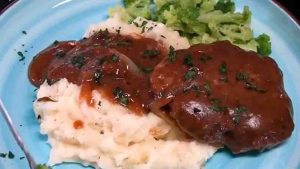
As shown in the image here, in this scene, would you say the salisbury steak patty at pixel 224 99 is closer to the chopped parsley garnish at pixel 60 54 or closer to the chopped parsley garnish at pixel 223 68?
the chopped parsley garnish at pixel 223 68

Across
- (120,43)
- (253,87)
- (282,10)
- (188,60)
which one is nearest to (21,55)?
(120,43)

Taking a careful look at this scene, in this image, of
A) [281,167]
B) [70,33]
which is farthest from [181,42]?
[281,167]

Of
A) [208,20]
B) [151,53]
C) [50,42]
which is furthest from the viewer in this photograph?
[50,42]

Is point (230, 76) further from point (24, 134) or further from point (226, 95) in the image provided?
point (24, 134)

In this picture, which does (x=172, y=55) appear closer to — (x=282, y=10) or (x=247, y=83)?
(x=247, y=83)

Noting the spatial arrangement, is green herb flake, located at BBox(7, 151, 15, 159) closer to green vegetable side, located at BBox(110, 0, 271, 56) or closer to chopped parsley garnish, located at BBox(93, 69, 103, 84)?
chopped parsley garnish, located at BBox(93, 69, 103, 84)

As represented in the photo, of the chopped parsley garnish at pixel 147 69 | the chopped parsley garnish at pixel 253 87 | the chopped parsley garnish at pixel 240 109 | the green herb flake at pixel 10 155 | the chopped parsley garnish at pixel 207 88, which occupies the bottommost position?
the green herb flake at pixel 10 155

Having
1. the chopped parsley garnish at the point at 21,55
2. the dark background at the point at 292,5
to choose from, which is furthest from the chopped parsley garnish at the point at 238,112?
the chopped parsley garnish at the point at 21,55
